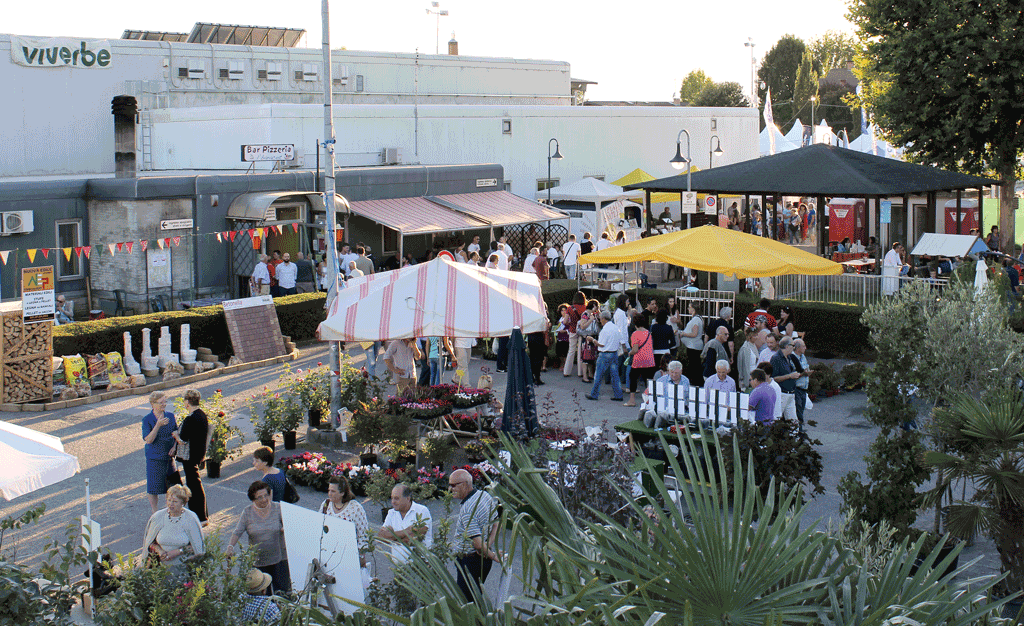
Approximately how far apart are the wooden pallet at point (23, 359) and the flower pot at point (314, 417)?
14.9ft

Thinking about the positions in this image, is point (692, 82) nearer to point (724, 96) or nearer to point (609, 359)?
point (724, 96)

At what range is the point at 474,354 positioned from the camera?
1803 cm

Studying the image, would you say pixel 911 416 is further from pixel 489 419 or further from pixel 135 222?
pixel 135 222

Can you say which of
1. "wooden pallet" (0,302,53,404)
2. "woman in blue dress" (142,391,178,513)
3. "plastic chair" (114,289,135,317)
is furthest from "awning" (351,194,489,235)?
"woman in blue dress" (142,391,178,513)

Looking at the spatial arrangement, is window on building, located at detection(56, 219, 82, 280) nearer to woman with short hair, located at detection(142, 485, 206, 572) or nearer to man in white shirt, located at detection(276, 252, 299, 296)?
man in white shirt, located at detection(276, 252, 299, 296)

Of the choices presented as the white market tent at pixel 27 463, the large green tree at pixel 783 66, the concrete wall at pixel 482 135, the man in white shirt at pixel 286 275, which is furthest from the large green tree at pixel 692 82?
the white market tent at pixel 27 463

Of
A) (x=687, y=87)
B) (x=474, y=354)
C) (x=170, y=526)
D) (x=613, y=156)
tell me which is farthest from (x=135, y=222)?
(x=687, y=87)

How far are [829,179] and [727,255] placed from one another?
748 cm

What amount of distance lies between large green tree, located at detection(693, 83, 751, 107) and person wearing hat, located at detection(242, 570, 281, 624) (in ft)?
246

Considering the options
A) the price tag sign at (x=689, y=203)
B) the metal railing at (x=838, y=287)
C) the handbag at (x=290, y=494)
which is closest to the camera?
the handbag at (x=290, y=494)

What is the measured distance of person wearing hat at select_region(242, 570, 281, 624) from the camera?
21.4ft

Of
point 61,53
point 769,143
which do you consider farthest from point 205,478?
point 769,143

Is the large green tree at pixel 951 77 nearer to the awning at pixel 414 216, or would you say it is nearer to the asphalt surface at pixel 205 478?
the asphalt surface at pixel 205 478

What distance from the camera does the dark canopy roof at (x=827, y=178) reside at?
69.7ft
